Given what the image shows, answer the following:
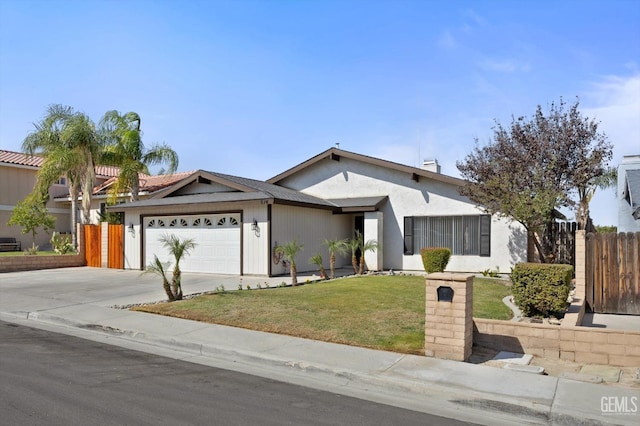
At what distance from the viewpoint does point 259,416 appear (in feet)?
16.9

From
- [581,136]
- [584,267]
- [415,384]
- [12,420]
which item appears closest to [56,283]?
[12,420]

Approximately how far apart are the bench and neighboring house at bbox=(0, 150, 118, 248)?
1173 millimetres

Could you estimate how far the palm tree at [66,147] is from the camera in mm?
24625

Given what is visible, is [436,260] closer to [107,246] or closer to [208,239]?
[208,239]

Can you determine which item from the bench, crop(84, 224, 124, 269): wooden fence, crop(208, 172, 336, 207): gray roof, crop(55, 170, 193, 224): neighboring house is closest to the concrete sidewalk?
crop(208, 172, 336, 207): gray roof

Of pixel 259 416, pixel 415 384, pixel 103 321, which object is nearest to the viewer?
pixel 259 416

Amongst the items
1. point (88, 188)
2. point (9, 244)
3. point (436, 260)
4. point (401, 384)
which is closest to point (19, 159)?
point (9, 244)

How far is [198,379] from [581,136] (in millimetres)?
14404

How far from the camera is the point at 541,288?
9.73 metres

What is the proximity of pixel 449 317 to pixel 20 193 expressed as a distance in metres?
32.5

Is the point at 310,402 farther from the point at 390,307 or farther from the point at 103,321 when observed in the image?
the point at 103,321

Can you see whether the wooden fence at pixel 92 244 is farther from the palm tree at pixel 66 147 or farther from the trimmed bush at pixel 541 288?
the trimmed bush at pixel 541 288

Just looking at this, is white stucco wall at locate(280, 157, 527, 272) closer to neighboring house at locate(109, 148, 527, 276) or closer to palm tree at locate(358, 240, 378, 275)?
neighboring house at locate(109, 148, 527, 276)

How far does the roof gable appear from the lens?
19000mm
